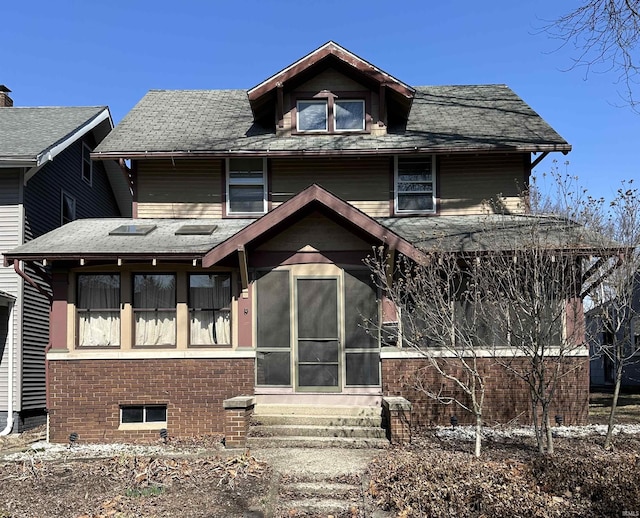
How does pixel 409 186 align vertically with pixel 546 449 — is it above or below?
above

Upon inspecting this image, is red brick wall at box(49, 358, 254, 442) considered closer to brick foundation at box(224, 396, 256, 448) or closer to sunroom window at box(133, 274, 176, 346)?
sunroom window at box(133, 274, 176, 346)

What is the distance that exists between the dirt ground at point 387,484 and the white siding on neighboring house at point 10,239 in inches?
190

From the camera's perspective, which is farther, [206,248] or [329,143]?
[329,143]

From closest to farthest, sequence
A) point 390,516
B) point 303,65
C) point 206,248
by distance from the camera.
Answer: point 390,516 → point 206,248 → point 303,65

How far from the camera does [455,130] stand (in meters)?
14.0

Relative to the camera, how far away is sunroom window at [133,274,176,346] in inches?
448

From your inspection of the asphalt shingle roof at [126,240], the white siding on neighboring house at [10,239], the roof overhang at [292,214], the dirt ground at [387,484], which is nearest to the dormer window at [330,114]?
the asphalt shingle roof at [126,240]

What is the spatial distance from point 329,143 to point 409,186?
80.5 inches

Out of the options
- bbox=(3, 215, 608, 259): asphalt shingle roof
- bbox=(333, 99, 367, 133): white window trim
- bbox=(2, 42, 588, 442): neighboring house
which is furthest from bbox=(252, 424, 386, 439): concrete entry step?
bbox=(333, 99, 367, 133): white window trim

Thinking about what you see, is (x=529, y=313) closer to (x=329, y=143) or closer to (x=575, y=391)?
(x=575, y=391)

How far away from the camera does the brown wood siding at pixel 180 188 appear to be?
13375 millimetres

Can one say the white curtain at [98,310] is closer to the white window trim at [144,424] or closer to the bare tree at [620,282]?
the white window trim at [144,424]

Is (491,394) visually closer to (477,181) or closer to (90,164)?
(477,181)

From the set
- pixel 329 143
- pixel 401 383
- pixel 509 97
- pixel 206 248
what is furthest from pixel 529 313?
pixel 509 97
